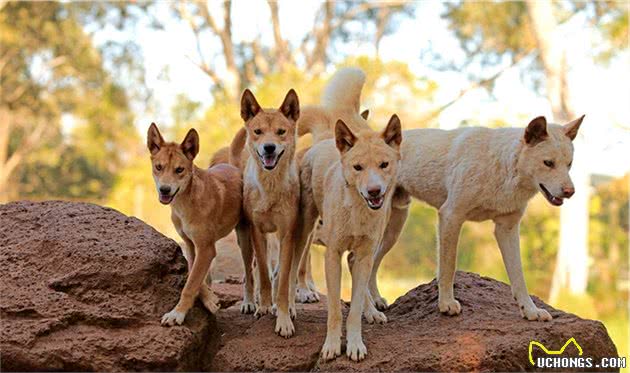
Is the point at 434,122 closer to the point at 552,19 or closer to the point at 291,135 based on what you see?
the point at 552,19

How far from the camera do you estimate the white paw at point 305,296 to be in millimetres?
7004

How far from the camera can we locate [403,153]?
253 inches

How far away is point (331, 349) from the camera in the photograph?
5328 mm

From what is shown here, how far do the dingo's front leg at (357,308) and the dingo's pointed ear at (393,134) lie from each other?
758 mm

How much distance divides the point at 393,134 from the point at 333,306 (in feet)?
4.17

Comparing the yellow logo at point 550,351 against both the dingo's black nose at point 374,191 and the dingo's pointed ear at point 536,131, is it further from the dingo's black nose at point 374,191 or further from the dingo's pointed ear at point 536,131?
the dingo's black nose at point 374,191

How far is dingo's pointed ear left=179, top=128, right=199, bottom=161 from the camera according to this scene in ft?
18.4

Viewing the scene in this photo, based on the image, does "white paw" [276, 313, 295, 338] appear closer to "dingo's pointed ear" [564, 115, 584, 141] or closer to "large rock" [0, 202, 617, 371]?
"large rock" [0, 202, 617, 371]

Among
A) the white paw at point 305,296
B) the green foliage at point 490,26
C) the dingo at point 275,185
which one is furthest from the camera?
the green foliage at point 490,26

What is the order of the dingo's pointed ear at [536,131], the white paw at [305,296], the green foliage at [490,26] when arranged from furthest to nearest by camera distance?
the green foliage at [490,26], the white paw at [305,296], the dingo's pointed ear at [536,131]

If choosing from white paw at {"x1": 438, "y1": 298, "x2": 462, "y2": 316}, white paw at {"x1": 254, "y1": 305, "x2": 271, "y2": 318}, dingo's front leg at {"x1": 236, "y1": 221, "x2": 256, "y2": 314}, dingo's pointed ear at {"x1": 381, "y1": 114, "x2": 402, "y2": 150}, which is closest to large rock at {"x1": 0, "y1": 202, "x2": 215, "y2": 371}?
white paw at {"x1": 254, "y1": 305, "x2": 271, "y2": 318}

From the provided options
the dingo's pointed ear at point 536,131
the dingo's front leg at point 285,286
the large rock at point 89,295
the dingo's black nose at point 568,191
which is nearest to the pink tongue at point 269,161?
the dingo's front leg at point 285,286

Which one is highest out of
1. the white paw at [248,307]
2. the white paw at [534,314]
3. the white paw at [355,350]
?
the white paw at [248,307]

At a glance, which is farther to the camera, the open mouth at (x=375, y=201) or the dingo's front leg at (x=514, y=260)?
the dingo's front leg at (x=514, y=260)
